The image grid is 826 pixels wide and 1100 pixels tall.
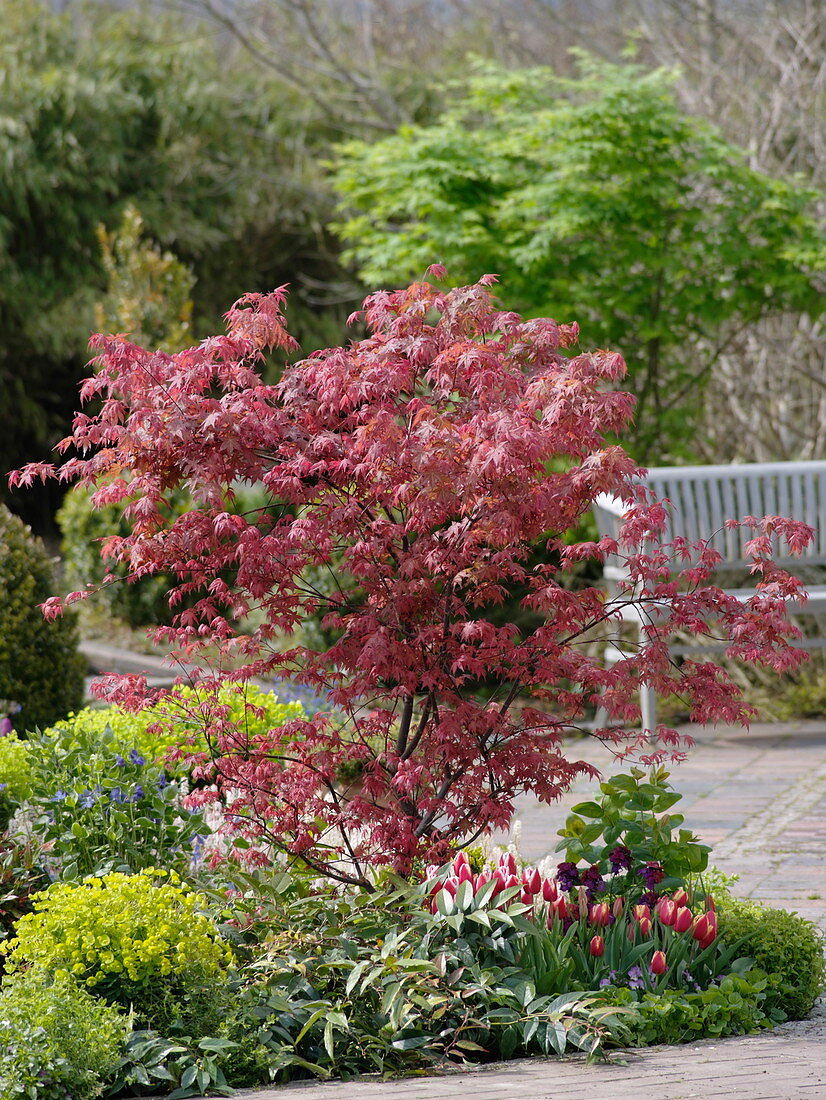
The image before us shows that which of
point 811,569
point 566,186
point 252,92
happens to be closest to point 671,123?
point 566,186

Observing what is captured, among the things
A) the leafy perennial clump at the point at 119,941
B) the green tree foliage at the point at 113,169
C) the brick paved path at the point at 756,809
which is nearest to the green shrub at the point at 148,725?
the leafy perennial clump at the point at 119,941

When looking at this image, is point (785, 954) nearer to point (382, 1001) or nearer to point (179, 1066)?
point (382, 1001)

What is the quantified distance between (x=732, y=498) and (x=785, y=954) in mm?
4445

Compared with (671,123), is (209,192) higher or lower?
higher

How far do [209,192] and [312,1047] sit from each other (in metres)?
12.0

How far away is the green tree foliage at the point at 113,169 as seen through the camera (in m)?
13.2

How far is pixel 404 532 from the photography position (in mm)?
3264

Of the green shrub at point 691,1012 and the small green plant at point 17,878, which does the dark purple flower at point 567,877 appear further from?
the small green plant at point 17,878

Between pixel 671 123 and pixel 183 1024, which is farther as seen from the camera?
pixel 671 123

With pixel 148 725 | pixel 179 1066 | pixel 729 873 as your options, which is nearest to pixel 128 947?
pixel 179 1066

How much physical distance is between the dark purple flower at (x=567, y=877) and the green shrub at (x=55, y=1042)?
1236mm

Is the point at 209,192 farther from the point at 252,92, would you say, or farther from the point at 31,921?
the point at 31,921

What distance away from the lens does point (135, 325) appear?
1080cm

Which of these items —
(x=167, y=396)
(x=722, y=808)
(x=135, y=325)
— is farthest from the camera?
(x=135, y=325)
